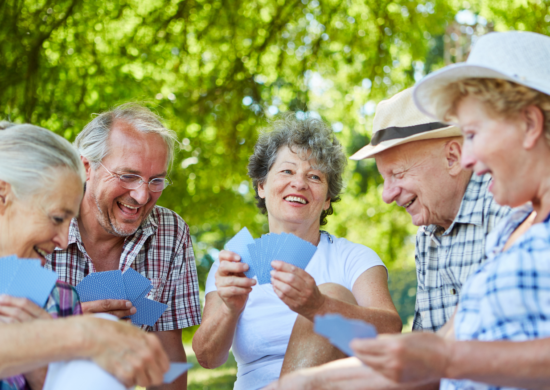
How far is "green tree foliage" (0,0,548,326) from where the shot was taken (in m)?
5.73

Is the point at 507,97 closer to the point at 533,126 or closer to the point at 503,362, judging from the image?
the point at 533,126

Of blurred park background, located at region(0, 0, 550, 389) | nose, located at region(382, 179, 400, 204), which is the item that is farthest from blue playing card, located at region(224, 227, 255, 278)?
blurred park background, located at region(0, 0, 550, 389)

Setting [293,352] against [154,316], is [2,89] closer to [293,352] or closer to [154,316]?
[154,316]

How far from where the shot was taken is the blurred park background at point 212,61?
570cm

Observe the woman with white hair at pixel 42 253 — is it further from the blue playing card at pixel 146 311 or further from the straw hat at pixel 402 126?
the straw hat at pixel 402 126

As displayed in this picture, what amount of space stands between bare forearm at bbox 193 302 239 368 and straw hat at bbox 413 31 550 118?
1.57 metres

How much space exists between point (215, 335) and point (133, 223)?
878 mm

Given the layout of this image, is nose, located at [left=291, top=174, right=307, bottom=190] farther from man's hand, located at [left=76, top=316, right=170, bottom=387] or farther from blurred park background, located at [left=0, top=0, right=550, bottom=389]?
blurred park background, located at [left=0, top=0, right=550, bottom=389]

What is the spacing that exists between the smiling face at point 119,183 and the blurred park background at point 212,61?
273 centimetres

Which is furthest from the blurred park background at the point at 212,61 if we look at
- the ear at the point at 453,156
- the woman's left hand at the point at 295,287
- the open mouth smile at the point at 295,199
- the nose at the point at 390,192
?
the woman's left hand at the point at 295,287

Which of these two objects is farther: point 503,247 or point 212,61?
point 212,61

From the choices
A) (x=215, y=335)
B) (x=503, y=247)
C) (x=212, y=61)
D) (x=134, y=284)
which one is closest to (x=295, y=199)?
(x=215, y=335)

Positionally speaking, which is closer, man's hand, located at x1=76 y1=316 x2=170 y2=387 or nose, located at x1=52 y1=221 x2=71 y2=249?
man's hand, located at x1=76 y1=316 x2=170 y2=387

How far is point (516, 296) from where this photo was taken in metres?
1.44
